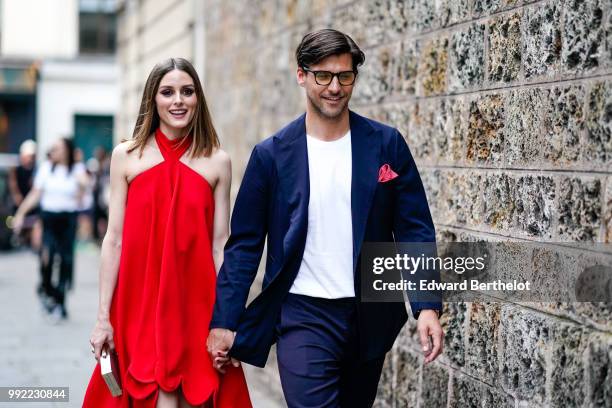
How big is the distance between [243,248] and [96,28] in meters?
30.2

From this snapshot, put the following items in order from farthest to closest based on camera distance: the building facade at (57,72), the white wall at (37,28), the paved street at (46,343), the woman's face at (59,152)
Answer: the white wall at (37,28) → the building facade at (57,72) → the woman's face at (59,152) → the paved street at (46,343)

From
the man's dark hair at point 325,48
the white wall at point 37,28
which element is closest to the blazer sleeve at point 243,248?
the man's dark hair at point 325,48

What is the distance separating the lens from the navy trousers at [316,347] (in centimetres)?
412

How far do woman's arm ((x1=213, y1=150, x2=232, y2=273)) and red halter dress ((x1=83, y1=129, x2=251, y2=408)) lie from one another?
0.10 ft

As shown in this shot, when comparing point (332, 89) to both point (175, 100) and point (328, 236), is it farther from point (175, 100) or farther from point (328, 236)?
point (175, 100)

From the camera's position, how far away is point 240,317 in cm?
425

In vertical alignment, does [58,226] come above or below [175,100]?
below

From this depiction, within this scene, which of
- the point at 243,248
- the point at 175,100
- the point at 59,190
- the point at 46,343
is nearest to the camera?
the point at 243,248

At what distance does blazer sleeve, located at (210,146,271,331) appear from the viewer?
4.23 metres

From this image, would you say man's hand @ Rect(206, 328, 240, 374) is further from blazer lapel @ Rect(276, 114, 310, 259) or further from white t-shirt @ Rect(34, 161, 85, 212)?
white t-shirt @ Rect(34, 161, 85, 212)

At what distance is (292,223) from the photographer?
4156 millimetres

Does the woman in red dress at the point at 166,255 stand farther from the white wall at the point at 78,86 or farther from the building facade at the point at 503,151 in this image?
the white wall at the point at 78,86

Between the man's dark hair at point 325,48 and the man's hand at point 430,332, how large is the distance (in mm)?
952

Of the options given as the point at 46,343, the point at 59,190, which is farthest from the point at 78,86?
the point at 46,343
